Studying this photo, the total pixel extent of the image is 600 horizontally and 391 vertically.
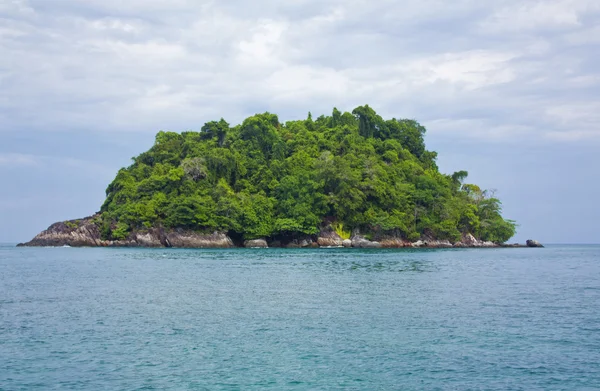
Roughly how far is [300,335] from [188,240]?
238 ft

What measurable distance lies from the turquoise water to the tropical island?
54070mm

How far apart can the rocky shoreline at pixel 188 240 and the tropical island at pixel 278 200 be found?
160 mm

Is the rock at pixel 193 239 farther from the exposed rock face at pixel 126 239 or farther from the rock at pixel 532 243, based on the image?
the rock at pixel 532 243

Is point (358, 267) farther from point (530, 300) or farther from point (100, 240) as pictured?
point (100, 240)

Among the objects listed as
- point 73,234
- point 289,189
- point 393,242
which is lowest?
point 393,242

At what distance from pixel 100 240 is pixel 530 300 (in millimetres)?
78503

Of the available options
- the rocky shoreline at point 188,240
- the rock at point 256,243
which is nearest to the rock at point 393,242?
the rocky shoreline at point 188,240

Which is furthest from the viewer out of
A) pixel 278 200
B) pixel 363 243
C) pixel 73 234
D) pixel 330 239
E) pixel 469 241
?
pixel 469 241

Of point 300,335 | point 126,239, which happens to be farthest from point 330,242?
point 300,335

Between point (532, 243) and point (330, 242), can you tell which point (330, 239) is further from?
point (532, 243)

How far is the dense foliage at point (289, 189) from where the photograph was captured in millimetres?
89812

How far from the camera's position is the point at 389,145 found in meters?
108

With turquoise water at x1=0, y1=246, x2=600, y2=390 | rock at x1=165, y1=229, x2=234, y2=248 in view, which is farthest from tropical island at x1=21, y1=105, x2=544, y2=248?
turquoise water at x1=0, y1=246, x2=600, y2=390

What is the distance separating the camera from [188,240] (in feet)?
295
